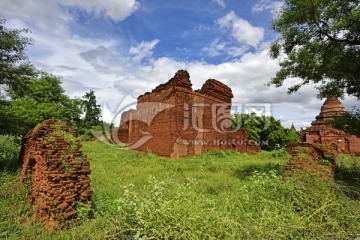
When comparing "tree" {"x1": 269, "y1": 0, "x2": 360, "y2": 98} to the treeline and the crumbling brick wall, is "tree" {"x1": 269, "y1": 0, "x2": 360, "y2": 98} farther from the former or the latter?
the treeline

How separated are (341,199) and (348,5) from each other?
5860mm

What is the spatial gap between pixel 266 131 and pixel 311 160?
2452 centimetres

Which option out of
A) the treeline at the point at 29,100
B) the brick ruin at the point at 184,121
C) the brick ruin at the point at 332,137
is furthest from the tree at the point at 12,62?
the brick ruin at the point at 332,137

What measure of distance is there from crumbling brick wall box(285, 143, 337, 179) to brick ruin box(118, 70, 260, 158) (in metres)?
8.01

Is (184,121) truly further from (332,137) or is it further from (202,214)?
(332,137)

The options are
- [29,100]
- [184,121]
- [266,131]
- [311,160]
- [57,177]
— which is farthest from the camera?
[266,131]

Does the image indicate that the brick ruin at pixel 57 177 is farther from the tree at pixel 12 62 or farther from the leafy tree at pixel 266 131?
the leafy tree at pixel 266 131

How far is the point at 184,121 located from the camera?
14461mm

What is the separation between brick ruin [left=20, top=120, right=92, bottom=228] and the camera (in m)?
4.28

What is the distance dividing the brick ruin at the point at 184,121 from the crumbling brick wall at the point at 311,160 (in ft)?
26.3

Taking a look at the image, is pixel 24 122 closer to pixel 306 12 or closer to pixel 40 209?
pixel 40 209

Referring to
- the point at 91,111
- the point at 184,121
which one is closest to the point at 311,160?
the point at 184,121

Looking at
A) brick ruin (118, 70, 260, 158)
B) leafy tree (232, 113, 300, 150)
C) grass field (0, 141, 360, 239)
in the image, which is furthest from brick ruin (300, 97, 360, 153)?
grass field (0, 141, 360, 239)

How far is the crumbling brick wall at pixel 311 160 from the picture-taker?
640cm
